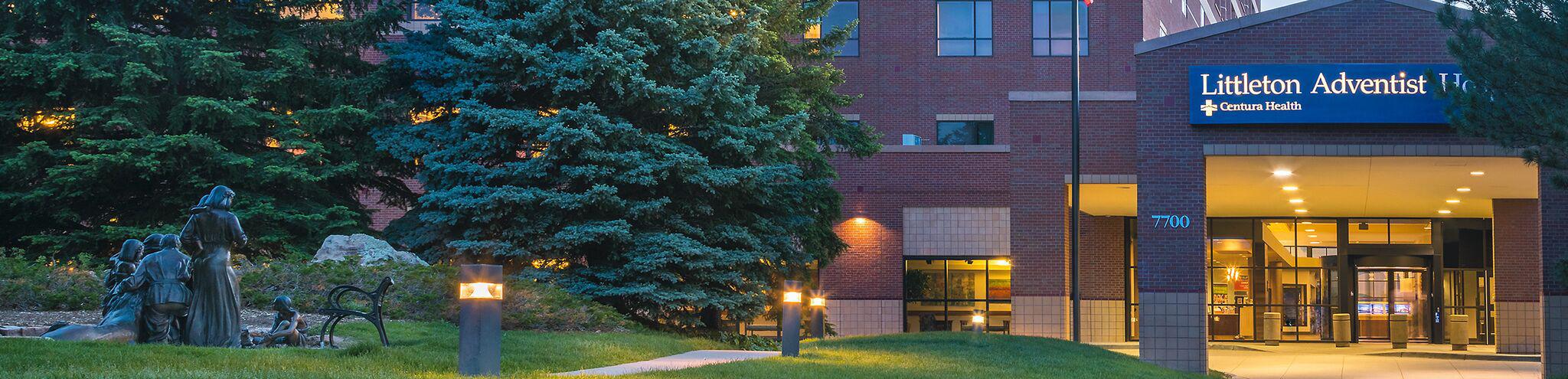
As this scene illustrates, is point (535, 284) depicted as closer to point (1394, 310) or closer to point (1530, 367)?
point (1530, 367)

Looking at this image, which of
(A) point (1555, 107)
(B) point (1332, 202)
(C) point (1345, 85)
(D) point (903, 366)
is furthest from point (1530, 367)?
(D) point (903, 366)

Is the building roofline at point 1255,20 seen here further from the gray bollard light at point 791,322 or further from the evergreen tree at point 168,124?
the evergreen tree at point 168,124

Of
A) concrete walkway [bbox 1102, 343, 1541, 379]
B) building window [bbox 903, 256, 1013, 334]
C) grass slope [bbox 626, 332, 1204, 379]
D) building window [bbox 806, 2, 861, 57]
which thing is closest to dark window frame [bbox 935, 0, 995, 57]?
building window [bbox 806, 2, 861, 57]

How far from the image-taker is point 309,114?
82.4ft

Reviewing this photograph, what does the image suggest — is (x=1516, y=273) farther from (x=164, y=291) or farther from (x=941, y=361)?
(x=164, y=291)

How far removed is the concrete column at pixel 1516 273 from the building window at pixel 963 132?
13.9m

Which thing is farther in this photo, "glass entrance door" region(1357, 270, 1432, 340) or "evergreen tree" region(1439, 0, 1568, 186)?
"glass entrance door" region(1357, 270, 1432, 340)

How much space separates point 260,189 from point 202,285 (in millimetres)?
13419

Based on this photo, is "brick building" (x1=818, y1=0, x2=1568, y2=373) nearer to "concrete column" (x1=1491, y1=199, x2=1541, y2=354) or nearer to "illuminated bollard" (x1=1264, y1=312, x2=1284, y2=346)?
"concrete column" (x1=1491, y1=199, x2=1541, y2=354)

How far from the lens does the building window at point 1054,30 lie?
42.9 m

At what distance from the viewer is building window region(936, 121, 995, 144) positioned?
4269 cm

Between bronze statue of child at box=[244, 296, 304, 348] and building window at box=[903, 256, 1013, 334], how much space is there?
1038 inches

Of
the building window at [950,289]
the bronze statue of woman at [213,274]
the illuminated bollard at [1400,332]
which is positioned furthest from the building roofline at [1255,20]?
the building window at [950,289]

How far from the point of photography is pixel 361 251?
21.6 metres
